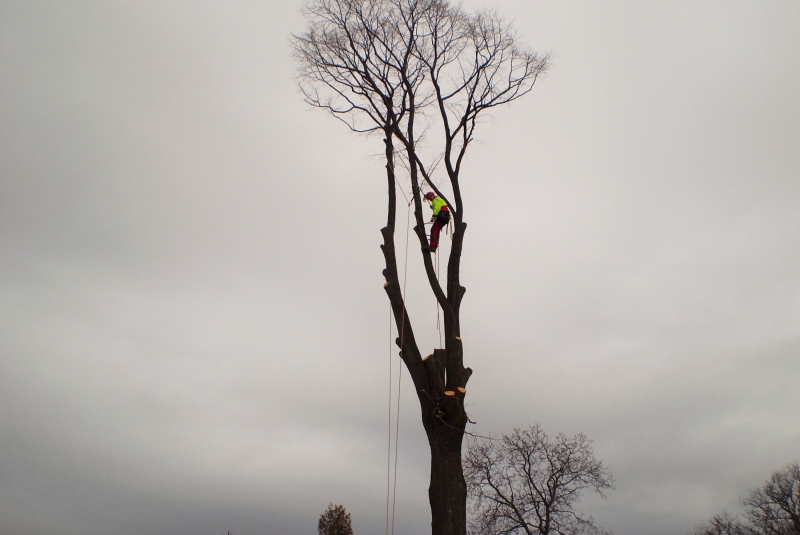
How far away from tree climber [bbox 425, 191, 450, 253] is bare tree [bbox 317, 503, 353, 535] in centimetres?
2512

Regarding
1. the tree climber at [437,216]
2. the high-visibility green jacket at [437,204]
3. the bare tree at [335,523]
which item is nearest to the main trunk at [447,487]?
the tree climber at [437,216]

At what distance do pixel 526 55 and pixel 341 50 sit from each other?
9.49 ft

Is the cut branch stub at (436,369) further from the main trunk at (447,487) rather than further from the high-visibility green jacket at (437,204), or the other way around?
the high-visibility green jacket at (437,204)

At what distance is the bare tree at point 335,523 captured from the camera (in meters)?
27.8

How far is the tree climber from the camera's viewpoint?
279 inches

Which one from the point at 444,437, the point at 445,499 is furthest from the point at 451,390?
the point at 445,499

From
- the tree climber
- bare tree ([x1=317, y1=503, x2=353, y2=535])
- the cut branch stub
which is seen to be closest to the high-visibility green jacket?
the tree climber

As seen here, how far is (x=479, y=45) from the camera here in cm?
801

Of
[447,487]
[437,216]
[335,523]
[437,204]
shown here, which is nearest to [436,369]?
[447,487]

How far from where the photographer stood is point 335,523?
28141 millimetres

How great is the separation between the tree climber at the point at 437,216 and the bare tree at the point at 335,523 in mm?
25122

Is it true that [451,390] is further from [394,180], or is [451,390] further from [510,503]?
[510,503]

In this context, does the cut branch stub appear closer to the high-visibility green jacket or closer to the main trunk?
the main trunk

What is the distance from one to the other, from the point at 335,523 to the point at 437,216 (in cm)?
2585
